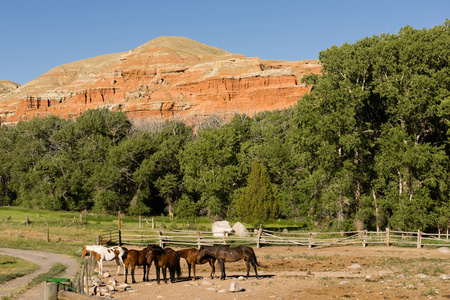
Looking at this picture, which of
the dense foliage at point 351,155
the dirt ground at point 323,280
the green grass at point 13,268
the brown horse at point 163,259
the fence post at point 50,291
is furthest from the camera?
the dense foliage at point 351,155

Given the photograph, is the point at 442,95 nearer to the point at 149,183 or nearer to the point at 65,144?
the point at 149,183

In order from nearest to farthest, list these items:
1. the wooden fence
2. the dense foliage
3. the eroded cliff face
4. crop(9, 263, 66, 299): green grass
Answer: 1. crop(9, 263, 66, 299): green grass
2. the wooden fence
3. the dense foliage
4. the eroded cliff face

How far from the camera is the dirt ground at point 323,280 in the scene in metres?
14.1

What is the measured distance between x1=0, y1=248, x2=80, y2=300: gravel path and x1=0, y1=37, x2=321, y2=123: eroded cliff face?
109448 mm

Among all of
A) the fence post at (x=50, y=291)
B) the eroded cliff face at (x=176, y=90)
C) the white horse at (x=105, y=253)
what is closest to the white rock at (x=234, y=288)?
the white horse at (x=105, y=253)

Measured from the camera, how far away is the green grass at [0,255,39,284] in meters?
17.8

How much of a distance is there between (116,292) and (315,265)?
420 inches

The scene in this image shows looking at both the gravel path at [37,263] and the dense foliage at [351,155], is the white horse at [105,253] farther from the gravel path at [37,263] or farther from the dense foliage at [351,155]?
the dense foliage at [351,155]

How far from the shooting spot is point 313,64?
176375 mm

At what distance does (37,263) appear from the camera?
71.8ft

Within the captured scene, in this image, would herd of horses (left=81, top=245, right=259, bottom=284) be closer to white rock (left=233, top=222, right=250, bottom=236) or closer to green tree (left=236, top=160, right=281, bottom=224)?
white rock (left=233, top=222, right=250, bottom=236)

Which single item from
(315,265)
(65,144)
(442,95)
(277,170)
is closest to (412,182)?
(442,95)

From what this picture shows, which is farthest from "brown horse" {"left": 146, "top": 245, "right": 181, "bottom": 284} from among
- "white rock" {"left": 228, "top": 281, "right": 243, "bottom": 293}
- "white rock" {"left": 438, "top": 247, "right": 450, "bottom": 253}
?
"white rock" {"left": 438, "top": 247, "right": 450, "bottom": 253}

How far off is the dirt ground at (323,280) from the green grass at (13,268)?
13.0ft
